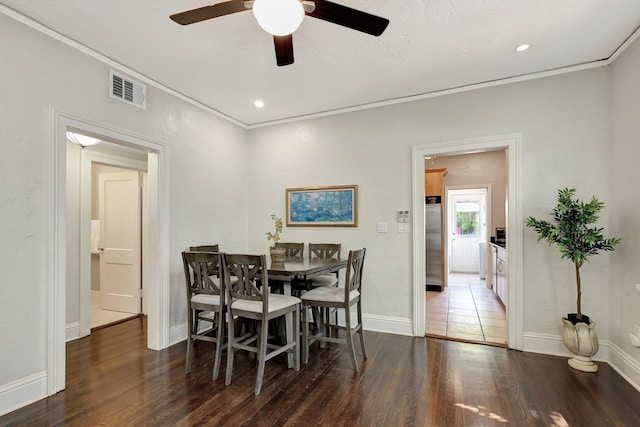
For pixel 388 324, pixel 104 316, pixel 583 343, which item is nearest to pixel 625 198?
pixel 583 343

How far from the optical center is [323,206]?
4.16 metres

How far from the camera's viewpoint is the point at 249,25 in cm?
236

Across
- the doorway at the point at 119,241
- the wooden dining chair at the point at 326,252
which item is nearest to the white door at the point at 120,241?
the doorway at the point at 119,241

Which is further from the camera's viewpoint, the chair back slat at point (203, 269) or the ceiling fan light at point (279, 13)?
the chair back slat at point (203, 269)

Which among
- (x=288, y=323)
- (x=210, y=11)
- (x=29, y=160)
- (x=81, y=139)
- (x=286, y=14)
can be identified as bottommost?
(x=288, y=323)

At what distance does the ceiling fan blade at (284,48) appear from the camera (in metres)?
1.95

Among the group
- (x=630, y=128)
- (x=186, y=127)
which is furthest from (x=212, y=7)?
(x=630, y=128)

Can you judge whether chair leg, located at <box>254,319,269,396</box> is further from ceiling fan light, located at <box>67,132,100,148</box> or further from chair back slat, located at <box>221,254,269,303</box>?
ceiling fan light, located at <box>67,132,100,148</box>

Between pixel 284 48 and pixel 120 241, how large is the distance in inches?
155

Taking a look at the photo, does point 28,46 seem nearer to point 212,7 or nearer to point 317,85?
point 212,7

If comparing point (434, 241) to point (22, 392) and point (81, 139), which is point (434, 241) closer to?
point (81, 139)

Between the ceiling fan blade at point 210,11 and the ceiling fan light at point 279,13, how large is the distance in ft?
0.49

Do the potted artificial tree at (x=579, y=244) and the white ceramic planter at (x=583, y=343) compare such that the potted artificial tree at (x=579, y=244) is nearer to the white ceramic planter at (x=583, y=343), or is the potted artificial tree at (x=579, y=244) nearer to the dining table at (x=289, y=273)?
the white ceramic planter at (x=583, y=343)

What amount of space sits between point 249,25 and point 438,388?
308 centimetres
